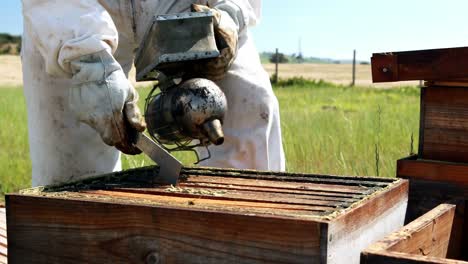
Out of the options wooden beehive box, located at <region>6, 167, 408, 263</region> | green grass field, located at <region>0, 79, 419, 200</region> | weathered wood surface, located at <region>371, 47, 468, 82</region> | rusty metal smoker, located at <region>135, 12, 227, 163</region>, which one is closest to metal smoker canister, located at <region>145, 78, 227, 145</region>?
rusty metal smoker, located at <region>135, 12, 227, 163</region>

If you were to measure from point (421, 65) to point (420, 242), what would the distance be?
782 millimetres

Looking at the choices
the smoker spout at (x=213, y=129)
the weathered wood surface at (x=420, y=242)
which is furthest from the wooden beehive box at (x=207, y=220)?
the smoker spout at (x=213, y=129)

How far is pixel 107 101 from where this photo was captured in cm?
236

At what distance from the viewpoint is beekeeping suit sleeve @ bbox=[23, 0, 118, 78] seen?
2461 mm

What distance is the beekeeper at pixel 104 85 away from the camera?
94.3 inches

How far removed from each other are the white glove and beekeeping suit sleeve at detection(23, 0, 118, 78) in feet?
0.16

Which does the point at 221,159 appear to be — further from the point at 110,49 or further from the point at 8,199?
the point at 8,199

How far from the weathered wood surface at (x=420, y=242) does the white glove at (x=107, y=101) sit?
98 cm

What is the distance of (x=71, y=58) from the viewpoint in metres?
2.47

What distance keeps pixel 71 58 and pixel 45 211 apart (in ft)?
2.56

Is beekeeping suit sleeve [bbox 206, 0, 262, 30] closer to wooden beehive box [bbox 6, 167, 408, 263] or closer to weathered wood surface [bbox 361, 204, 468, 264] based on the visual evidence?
wooden beehive box [bbox 6, 167, 408, 263]

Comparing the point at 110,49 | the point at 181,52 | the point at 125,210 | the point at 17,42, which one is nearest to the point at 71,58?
the point at 110,49

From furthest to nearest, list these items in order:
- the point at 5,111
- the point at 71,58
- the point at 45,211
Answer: the point at 5,111 < the point at 71,58 < the point at 45,211

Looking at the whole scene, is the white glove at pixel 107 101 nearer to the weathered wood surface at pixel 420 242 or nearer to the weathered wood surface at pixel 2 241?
the weathered wood surface at pixel 2 241
